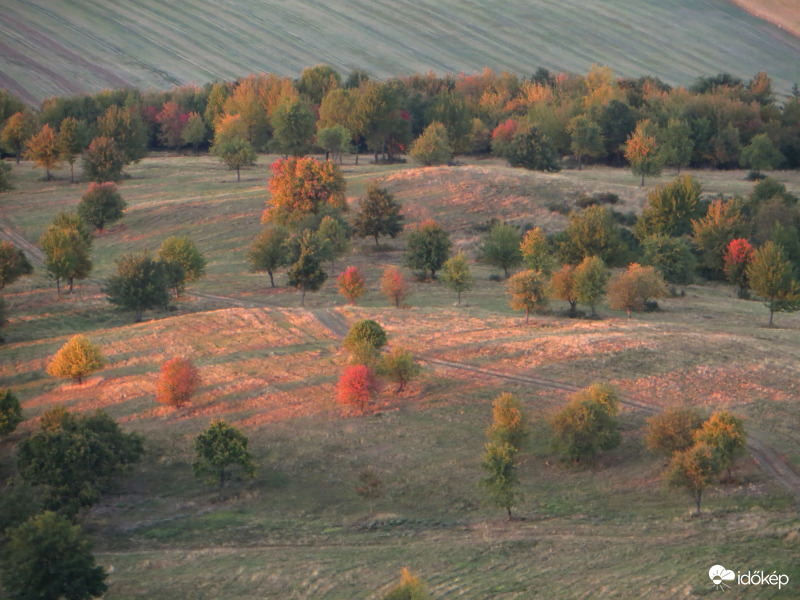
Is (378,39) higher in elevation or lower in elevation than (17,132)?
higher

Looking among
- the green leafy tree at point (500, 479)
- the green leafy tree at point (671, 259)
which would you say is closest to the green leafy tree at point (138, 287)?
the green leafy tree at point (500, 479)

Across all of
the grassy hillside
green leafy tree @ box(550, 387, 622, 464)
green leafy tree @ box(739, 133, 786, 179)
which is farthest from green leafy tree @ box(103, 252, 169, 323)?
the grassy hillside

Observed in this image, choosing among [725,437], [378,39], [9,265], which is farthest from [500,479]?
[378,39]

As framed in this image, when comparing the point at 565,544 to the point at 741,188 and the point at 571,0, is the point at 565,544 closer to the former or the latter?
the point at 741,188

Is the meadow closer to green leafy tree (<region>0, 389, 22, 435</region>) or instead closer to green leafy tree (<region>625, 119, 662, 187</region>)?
green leafy tree (<region>0, 389, 22, 435</region>)

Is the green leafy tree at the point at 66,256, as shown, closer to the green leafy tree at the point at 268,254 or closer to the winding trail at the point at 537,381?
the winding trail at the point at 537,381

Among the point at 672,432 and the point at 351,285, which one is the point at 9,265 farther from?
the point at 672,432

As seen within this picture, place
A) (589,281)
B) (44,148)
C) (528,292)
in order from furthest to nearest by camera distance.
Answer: (44,148), (589,281), (528,292)
